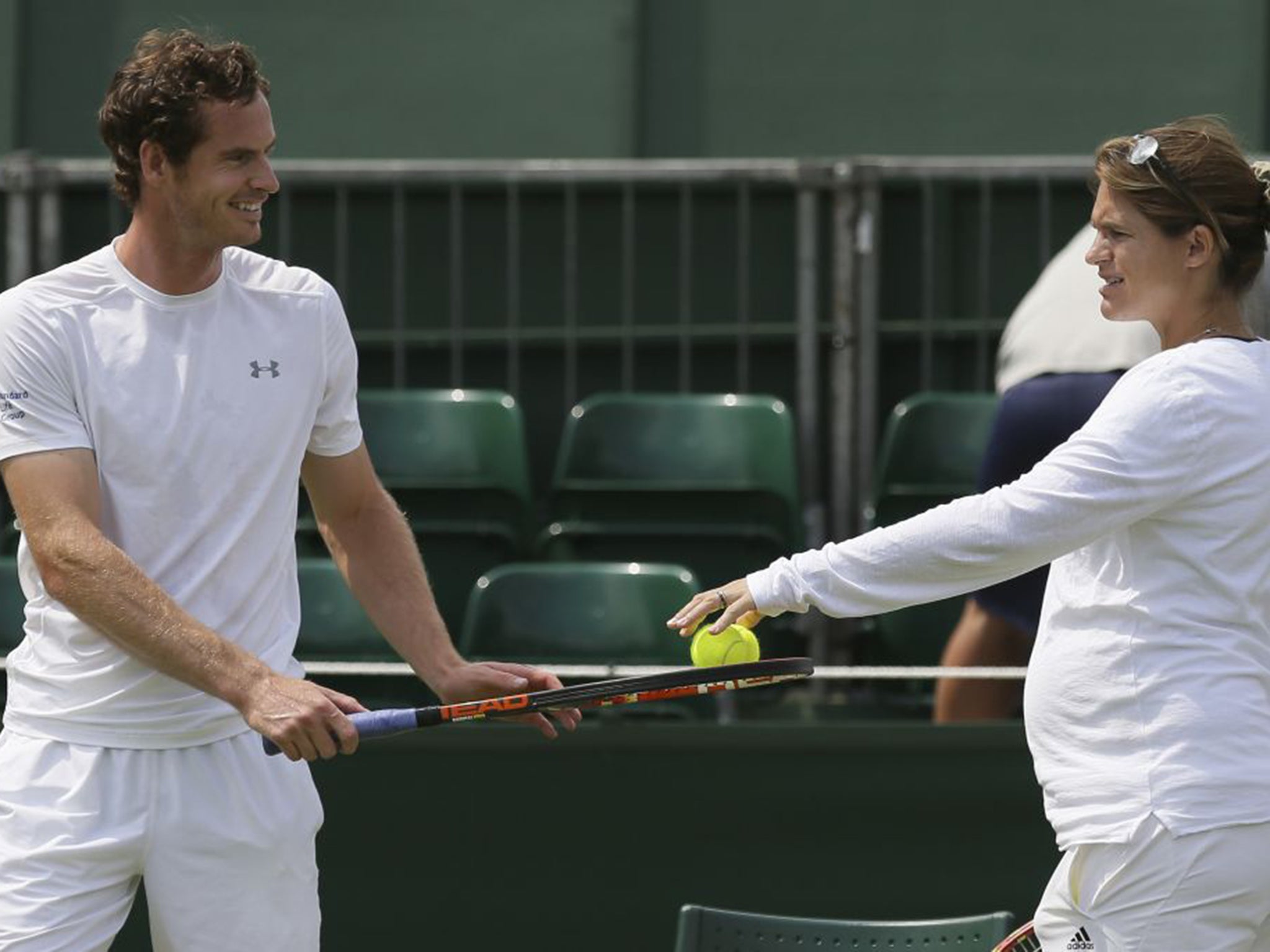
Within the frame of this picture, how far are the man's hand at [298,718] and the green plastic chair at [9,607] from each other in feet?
9.09

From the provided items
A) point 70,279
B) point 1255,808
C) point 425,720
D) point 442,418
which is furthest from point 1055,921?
point 442,418

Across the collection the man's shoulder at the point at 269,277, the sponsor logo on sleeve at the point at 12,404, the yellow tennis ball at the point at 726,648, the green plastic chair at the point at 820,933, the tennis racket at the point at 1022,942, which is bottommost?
the green plastic chair at the point at 820,933

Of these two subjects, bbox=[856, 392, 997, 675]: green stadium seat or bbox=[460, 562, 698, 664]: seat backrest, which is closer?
bbox=[460, 562, 698, 664]: seat backrest

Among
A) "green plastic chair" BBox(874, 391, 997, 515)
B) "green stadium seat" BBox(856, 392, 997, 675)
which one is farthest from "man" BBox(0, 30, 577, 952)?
"green plastic chair" BBox(874, 391, 997, 515)

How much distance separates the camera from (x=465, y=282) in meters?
7.28

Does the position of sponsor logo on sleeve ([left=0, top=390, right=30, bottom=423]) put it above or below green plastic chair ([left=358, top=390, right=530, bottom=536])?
above

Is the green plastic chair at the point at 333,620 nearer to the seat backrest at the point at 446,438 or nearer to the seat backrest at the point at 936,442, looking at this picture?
the seat backrest at the point at 446,438

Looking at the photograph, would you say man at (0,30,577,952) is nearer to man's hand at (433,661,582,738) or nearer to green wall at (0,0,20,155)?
man's hand at (433,661,582,738)

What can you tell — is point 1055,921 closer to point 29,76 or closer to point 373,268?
point 373,268

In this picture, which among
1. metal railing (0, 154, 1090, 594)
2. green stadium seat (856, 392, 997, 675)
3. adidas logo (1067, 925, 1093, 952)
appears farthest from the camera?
metal railing (0, 154, 1090, 594)

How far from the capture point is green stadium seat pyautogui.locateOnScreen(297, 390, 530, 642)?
6418mm

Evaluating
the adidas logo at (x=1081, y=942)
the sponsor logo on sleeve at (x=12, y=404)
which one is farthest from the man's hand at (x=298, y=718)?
the adidas logo at (x=1081, y=942)

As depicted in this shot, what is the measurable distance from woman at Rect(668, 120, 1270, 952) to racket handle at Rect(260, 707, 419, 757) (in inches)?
20.3

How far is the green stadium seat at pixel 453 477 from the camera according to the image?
6.42 meters
